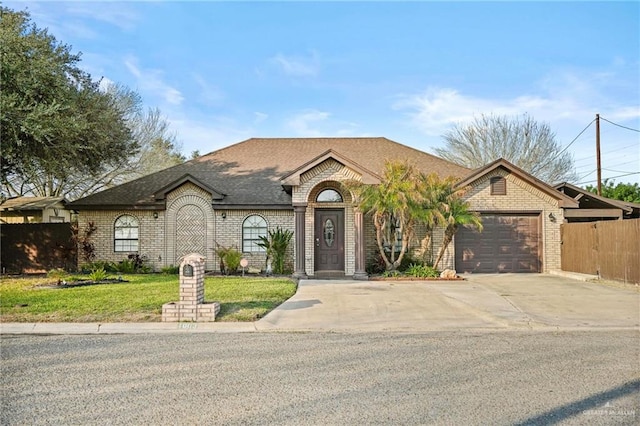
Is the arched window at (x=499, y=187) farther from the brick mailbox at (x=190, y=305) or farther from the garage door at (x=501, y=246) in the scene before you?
the brick mailbox at (x=190, y=305)

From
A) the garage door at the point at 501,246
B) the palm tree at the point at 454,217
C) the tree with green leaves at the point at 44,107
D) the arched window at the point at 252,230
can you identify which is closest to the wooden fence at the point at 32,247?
the tree with green leaves at the point at 44,107

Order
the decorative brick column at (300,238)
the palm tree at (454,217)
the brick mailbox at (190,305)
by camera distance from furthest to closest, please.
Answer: the decorative brick column at (300,238)
the palm tree at (454,217)
the brick mailbox at (190,305)

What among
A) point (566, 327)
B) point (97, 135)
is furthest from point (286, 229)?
point (566, 327)

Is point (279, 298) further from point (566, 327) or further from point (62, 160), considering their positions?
point (62, 160)

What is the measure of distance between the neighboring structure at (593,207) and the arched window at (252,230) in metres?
11.2

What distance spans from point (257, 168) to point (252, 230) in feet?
11.9

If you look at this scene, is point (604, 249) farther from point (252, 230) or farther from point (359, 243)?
point (252, 230)

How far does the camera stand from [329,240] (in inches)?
740

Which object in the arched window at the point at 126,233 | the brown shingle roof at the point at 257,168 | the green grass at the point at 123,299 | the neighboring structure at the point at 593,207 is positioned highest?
the brown shingle roof at the point at 257,168

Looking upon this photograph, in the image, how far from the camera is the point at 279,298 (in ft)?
39.6

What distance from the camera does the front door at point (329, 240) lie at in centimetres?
1873

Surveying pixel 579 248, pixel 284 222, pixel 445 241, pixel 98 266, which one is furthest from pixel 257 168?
pixel 579 248

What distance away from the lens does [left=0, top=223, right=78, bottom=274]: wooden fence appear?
2012 cm

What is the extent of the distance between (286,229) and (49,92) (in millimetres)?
8772
